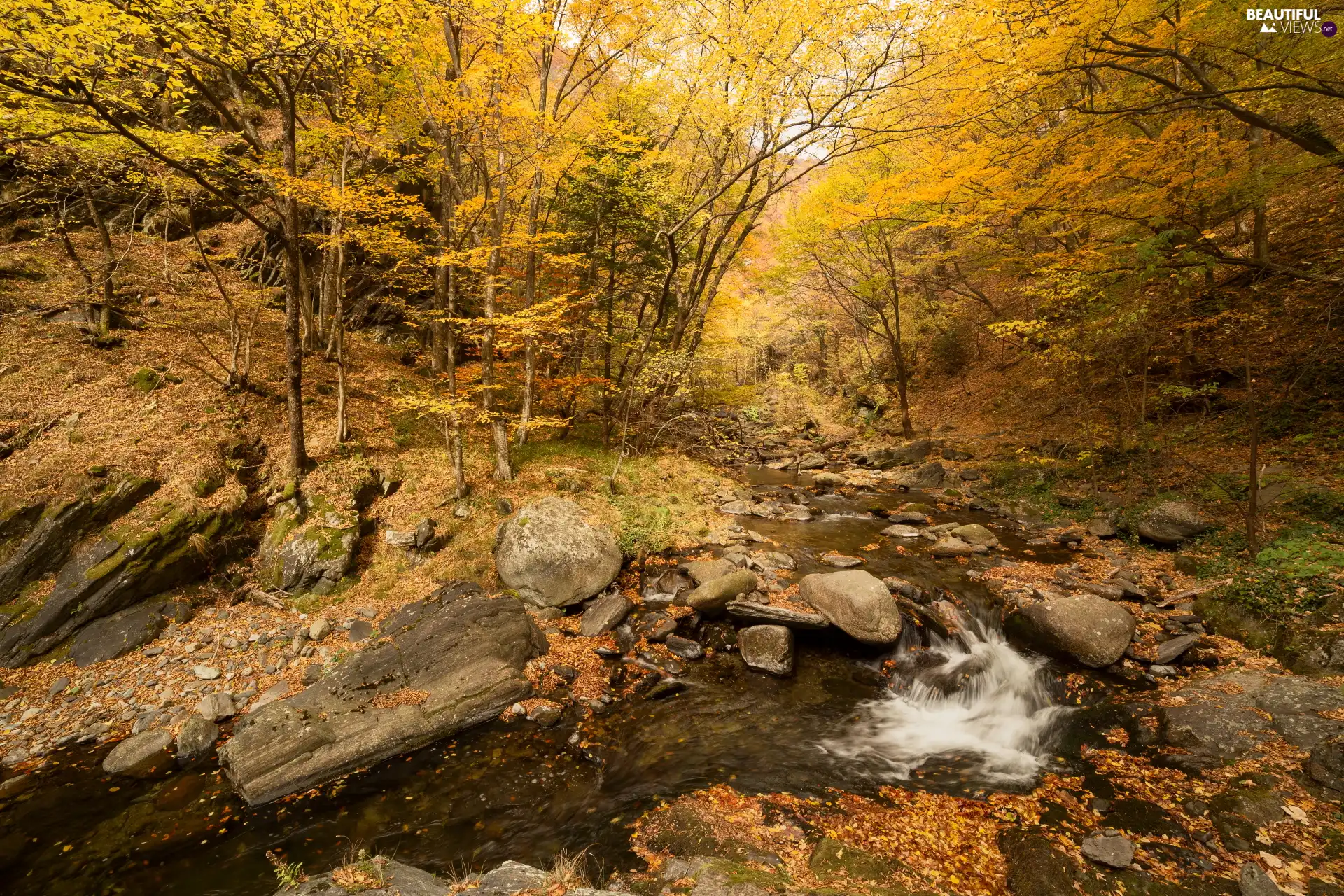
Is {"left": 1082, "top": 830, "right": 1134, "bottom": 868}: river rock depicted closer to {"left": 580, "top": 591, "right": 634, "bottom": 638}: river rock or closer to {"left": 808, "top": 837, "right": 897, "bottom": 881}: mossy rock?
{"left": 808, "top": 837, "right": 897, "bottom": 881}: mossy rock

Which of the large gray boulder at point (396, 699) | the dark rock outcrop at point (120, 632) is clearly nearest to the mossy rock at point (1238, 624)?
the large gray boulder at point (396, 699)

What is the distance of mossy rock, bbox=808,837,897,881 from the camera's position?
4.16m

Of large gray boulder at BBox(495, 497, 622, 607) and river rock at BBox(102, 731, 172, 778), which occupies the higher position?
large gray boulder at BBox(495, 497, 622, 607)

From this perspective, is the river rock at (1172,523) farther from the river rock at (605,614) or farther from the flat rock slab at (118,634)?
the flat rock slab at (118,634)

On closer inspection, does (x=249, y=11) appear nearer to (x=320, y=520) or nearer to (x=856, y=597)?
(x=320, y=520)

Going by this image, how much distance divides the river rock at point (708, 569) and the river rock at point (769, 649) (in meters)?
1.61

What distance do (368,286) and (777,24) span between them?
1446cm

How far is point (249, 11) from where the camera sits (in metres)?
6.83

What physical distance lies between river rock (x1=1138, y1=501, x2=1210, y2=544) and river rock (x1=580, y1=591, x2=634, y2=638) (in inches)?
424

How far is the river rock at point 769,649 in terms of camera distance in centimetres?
790

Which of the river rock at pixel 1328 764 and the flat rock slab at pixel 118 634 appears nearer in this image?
the river rock at pixel 1328 764

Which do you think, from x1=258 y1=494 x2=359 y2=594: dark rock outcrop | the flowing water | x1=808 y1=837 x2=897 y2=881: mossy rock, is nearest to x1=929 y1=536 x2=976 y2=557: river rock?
the flowing water

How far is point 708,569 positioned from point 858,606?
3.05 m

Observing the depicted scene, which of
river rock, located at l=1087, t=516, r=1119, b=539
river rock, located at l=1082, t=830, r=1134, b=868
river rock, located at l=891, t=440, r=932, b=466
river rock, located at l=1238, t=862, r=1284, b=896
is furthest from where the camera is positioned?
river rock, located at l=891, t=440, r=932, b=466
